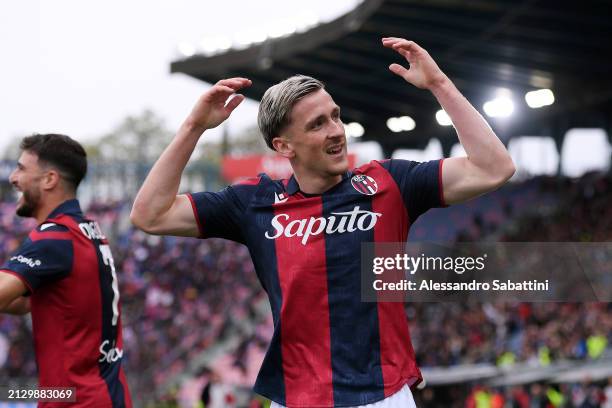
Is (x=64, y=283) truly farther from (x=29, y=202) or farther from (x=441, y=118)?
(x=441, y=118)

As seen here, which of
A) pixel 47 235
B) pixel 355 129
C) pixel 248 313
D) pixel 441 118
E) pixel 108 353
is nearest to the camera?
pixel 47 235

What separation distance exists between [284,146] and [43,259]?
135 cm

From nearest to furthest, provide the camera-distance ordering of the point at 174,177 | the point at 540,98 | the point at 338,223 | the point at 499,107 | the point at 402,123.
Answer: the point at 338,223
the point at 174,177
the point at 540,98
the point at 499,107
the point at 402,123

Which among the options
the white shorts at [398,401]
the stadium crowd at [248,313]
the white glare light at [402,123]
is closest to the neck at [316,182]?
the white shorts at [398,401]

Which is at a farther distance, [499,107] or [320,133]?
[499,107]

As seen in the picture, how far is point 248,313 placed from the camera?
63.9ft

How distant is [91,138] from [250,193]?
2501 inches

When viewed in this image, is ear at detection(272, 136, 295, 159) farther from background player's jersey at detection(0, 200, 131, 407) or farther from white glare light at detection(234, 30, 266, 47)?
white glare light at detection(234, 30, 266, 47)

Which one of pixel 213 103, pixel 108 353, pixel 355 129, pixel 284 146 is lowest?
pixel 355 129

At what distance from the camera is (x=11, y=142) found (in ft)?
206

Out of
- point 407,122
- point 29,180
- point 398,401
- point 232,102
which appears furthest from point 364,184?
point 407,122

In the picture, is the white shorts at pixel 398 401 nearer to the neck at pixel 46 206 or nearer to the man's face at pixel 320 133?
the man's face at pixel 320 133

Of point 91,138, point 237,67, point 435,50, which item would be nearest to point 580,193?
point 435,50

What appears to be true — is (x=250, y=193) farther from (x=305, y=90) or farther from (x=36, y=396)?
(x=36, y=396)
